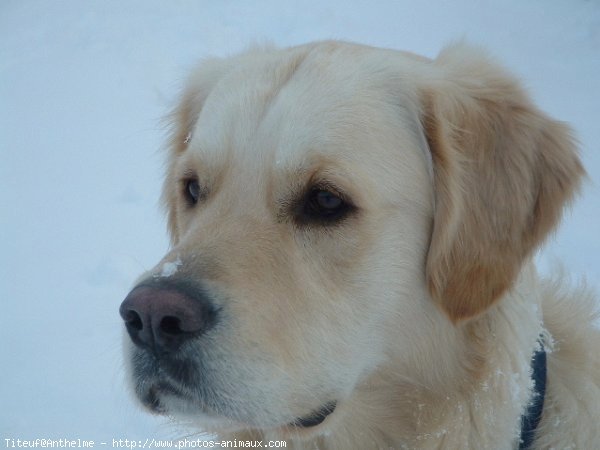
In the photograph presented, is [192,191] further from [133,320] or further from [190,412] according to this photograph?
[190,412]

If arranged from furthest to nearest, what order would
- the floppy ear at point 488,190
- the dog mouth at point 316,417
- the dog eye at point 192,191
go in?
the dog eye at point 192,191
the floppy ear at point 488,190
the dog mouth at point 316,417

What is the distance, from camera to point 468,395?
8.42ft

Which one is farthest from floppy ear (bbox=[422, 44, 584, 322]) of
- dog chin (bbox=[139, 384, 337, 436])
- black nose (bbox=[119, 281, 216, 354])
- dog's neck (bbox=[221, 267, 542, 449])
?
black nose (bbox=[119, 281, 216, 354])

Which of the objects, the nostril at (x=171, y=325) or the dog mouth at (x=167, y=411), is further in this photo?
the dog mouth at (x=167, y=411)

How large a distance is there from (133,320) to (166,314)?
15 centimetres

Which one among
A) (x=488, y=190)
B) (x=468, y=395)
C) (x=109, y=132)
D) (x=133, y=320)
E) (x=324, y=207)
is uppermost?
(x=488, y=190)

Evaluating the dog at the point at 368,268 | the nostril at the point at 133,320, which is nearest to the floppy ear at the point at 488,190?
the dog at the point at 368,268

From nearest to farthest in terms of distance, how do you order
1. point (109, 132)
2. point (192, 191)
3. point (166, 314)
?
1. point (166, 314)
2. point (192, 191)
3. point (109, 132)

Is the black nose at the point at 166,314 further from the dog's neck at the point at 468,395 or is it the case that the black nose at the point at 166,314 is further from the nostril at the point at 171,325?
the dog's neck at the point at 468,395

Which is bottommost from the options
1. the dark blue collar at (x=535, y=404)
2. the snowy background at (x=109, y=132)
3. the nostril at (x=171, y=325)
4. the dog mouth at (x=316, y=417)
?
the snowy background at (x=109, y=132)

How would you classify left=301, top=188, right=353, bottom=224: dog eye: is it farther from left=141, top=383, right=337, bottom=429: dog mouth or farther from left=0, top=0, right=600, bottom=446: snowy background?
left=0, top=0, right=600, bottom=446: snowy background

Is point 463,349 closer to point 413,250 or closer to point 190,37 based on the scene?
point 413,250

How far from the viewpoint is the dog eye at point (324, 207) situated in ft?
7.59

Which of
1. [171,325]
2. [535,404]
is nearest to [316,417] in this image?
[171,325]
